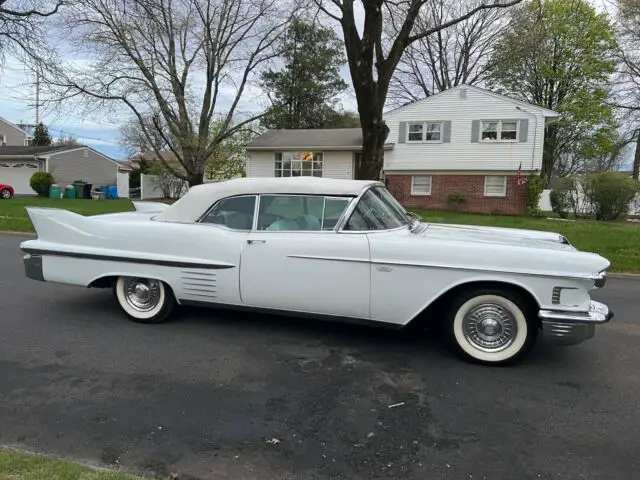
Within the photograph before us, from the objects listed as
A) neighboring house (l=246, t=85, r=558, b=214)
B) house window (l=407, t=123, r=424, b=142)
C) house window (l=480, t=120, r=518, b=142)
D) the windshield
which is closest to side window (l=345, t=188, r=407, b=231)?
the windshield

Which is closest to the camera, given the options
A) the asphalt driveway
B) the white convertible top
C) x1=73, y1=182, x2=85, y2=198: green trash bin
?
the asphalt driveway

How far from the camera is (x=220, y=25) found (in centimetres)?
2273

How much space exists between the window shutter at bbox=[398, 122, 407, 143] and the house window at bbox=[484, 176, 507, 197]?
495 cm

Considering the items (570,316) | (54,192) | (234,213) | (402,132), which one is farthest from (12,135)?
(570,316)

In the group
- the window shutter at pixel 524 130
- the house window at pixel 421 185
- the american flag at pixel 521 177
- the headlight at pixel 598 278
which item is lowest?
the headlight at pixel 598 278

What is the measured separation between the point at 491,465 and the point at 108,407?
2.47 m

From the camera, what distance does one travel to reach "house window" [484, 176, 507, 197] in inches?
962

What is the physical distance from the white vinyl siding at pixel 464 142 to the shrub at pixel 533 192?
2.15 ft

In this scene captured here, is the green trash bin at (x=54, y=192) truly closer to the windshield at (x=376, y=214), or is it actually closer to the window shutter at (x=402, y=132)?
the window shutter at (x=402, y=132)

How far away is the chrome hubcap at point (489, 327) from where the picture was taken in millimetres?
3830

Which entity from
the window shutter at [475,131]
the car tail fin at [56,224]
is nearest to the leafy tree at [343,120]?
the window shutter at [475,131]

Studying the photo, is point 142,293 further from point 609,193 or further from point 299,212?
point 609,193

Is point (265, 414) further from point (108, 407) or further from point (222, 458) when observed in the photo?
point (108, 407)

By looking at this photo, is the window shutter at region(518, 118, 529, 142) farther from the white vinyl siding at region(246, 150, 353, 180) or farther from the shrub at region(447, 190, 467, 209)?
the white vinyl siding at region(246, 150, 353, 180)
